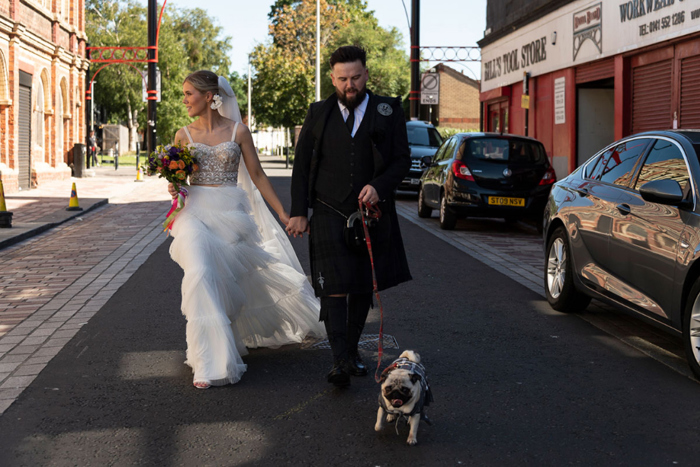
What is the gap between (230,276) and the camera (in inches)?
216

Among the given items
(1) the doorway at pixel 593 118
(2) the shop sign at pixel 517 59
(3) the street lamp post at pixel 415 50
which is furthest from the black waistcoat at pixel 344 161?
(3) the street lamp post at pixel 415 50

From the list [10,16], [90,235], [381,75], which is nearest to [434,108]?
[381,75]

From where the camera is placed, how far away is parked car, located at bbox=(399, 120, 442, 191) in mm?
21953

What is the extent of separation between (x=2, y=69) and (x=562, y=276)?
18.5 m

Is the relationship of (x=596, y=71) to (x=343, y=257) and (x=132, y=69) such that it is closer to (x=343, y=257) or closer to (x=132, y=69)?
(x=343, y=257)

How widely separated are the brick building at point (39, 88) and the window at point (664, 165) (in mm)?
17921

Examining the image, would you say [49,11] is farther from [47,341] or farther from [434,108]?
[434,108]

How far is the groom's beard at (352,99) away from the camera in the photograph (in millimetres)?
4934

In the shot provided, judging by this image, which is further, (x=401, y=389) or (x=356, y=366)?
(x=356, y=366)

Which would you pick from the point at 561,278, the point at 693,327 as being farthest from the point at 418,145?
the point at 693,327

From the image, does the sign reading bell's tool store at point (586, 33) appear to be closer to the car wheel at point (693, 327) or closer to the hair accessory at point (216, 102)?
the car wheel at point (693, 327)

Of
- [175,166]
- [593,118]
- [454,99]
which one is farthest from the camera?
[454,99]

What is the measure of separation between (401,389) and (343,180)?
140 centimetres

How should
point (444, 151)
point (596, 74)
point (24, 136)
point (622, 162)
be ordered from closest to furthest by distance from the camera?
point (622, 162)
point (444, 151)
point (596, 74)
point (24, 136)
